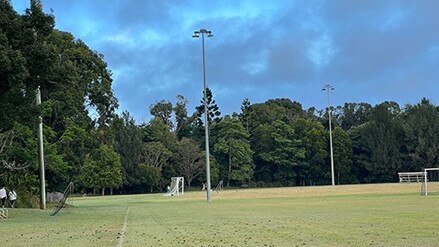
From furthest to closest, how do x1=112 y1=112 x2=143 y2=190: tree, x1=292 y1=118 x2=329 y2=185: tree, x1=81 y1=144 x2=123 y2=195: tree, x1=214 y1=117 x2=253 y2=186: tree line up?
x1=292 y1=118 x2=329 y2=185: tree → x1=214 y1=117 x2=253 y2=186: tree → x1=112 y1=112 x2=143 y2=190: tree → x1=81 y1=144 x2=123 y2=195: tree

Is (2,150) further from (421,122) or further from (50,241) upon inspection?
(421,122)

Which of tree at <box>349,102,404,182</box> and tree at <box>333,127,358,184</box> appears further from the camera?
tree at <box>333,127,358,184</box>

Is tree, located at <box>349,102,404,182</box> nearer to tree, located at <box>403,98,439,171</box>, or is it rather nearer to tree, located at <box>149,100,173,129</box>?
tree, located at <box>403,98,439,171</box>

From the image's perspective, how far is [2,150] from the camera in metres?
40.0

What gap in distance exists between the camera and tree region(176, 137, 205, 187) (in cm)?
10100

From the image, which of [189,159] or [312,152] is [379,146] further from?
[189,159]

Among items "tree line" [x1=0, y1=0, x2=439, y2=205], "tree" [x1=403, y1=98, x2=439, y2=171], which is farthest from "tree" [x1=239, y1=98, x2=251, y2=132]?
"tree" [x1=403, y1=98, x2=439, y2=171]

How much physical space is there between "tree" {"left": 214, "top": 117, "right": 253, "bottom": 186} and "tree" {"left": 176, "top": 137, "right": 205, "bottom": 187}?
4656 millimetres

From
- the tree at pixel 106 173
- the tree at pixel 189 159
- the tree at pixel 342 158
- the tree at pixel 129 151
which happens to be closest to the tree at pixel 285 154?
the tree at pixel 342 158

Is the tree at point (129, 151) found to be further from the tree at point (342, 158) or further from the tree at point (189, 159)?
the tree at point (342, 158)

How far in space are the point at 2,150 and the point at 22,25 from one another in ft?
53.0

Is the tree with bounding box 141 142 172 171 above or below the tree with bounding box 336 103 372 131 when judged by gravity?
below

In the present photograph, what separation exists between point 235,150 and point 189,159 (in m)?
8.44

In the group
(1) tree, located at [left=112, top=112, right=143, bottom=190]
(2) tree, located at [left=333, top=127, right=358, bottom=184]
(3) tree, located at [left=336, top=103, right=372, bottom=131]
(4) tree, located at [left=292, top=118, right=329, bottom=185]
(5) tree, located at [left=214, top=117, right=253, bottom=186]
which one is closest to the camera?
(1) tree, located at [left=112, top=112, right=143, bottom=190]
